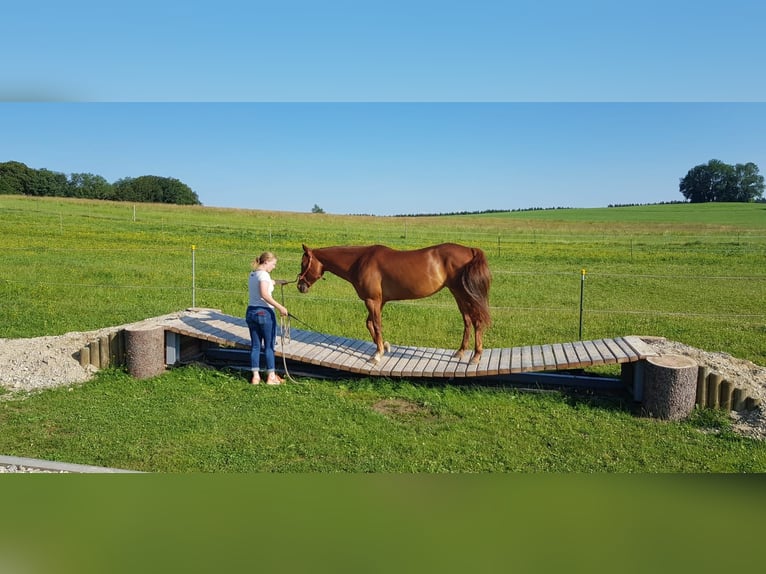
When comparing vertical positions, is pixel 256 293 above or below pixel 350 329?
above

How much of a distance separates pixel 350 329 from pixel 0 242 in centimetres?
1974

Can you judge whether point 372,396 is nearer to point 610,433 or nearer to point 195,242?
point 610,433

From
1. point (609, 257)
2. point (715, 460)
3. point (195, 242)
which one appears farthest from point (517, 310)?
point (195, 242)

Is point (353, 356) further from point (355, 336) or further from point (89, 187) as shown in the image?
point (89, 187)

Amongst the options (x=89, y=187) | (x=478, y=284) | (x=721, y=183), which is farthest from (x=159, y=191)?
(x=721, y=183)

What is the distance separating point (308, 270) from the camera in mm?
8891

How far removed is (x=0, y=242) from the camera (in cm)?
2550

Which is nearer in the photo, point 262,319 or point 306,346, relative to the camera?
point 262,319

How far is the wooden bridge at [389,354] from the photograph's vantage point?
779 centimetres

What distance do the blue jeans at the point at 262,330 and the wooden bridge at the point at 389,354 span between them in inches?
7.8

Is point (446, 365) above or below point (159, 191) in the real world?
below

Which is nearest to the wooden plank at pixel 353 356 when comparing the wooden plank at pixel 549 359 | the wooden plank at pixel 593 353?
the wooden plank at pixel 549 359

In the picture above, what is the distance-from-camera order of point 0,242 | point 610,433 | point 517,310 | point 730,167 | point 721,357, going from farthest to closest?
point 730,167, point 0,242, point 517,310, point 721,357, point 610,433

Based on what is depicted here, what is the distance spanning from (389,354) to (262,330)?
185cm
